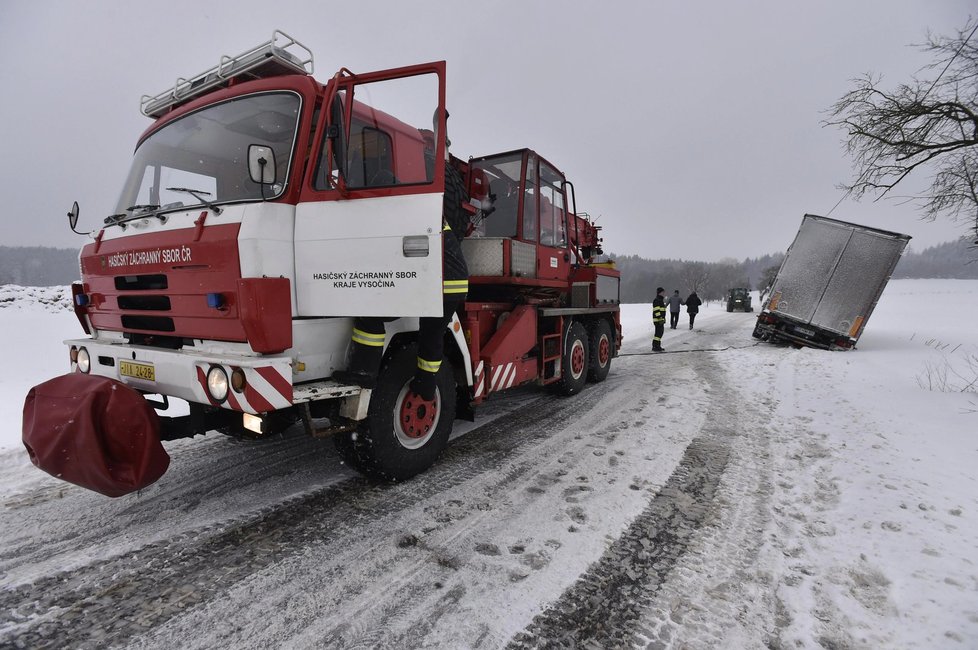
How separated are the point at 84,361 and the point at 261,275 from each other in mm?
2144

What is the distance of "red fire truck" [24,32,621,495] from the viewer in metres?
2.68

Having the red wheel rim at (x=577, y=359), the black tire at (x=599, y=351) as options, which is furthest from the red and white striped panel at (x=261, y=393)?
the black tire at (x=599, y=351)

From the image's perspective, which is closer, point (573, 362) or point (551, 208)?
point (551, 208)

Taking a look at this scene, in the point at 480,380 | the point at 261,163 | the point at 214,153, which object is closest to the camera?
the point at 261,163

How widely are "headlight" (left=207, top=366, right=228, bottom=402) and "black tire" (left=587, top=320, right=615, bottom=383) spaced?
18.3 ft

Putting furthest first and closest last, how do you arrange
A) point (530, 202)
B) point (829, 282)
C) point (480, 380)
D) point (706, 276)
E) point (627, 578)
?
point (706, 276) → point (829, 282) → point (530, 202) → point (480, 380) → point (627, 578)

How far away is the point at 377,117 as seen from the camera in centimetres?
345

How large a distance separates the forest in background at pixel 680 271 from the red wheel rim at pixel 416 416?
3.16m

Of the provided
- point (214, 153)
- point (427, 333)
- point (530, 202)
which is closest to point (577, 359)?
→ point (530, 202)

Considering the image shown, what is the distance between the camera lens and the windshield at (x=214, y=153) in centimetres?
306

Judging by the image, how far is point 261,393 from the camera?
2580mm

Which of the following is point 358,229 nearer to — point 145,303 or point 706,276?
point 145,303

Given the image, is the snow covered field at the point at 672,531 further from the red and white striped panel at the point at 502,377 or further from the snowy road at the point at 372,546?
the red and white striped panel at the point at 502,377

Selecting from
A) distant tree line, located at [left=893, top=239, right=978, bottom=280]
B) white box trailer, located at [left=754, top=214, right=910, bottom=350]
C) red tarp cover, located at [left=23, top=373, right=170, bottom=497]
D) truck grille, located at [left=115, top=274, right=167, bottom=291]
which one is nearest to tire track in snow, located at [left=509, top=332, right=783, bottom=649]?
red tarp cover, located at [left=23, top=373, right=170, bottom=497]
